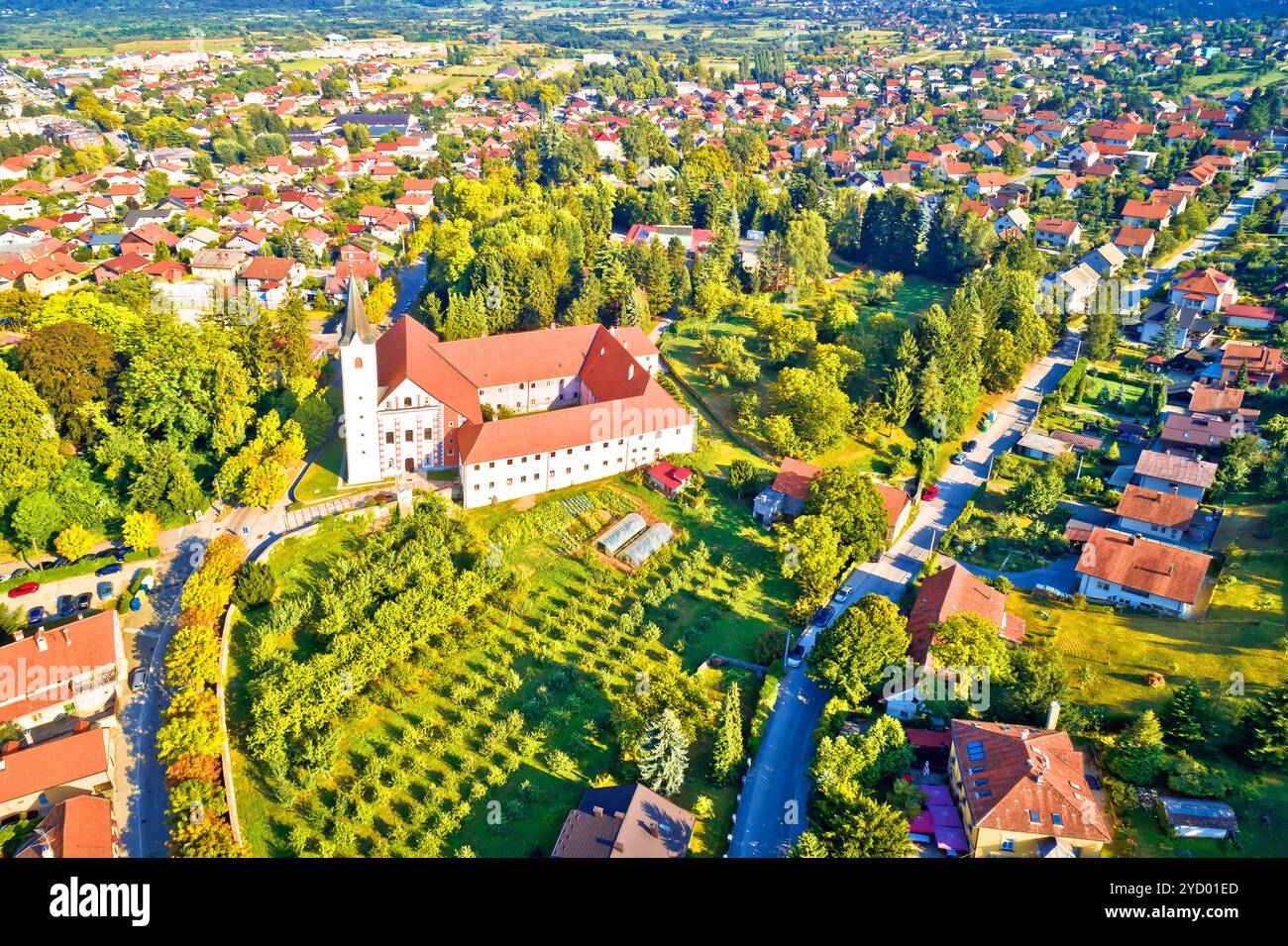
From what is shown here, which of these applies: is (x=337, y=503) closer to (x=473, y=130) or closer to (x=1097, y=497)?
(x=1097, y=497)

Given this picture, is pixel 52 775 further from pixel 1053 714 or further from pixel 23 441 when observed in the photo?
pixel 1053 714

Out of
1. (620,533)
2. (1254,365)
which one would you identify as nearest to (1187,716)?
(620,533)

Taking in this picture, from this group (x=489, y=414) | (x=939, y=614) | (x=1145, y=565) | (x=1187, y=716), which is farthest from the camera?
(x=489, y=414)

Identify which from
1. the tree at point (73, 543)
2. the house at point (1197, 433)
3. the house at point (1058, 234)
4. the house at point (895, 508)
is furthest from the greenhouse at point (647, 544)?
the house at point (1058, 234)

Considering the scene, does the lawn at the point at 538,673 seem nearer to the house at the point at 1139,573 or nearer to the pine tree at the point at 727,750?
the pine tree at the point at 727,750

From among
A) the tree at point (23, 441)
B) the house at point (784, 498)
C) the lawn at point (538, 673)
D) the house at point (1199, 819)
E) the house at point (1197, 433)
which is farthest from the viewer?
the house at point (1197, 433)
